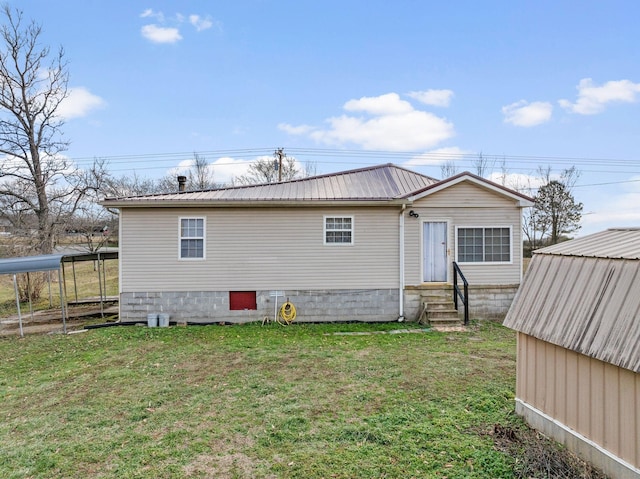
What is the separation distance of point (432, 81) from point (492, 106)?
300 centimetres

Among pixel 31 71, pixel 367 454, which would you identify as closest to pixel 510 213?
pixel 367 454

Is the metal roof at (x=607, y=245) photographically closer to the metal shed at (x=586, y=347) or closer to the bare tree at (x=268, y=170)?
the metal shed at (x=586, y=347)

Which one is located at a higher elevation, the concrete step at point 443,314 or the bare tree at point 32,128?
the bare tree at point 32,128

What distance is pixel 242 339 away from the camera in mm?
7676

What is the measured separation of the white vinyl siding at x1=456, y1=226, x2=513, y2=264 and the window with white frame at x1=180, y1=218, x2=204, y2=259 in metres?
6.76

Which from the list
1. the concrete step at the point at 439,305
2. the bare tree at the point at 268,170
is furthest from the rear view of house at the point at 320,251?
the bare tree at the point at 268,170

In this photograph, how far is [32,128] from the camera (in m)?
15.9

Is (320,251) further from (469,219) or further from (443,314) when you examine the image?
(469,219)

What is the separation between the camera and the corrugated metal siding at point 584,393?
263 cm

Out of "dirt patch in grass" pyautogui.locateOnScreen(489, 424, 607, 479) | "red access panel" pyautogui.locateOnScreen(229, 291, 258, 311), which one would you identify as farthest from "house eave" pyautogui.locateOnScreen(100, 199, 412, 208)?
"dirt patch in grass" pyautogui.locateOnScreen(489, 424, 607, 479)

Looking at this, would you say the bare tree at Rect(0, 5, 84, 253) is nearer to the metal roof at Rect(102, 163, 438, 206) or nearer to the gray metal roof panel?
the gray metal roof panel

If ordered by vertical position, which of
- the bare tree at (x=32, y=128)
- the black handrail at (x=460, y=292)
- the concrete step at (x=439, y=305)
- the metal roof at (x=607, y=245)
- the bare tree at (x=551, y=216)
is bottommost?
the concrete step at (x=439, y=305)

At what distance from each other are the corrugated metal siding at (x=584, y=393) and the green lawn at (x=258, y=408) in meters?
0.54

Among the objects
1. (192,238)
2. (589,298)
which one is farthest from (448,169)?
(589,298)
